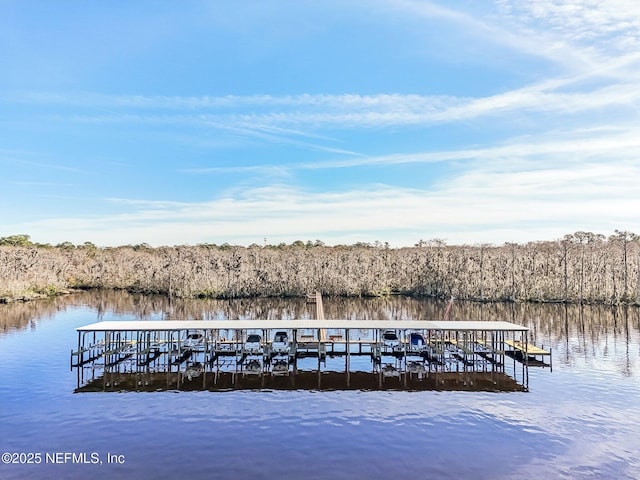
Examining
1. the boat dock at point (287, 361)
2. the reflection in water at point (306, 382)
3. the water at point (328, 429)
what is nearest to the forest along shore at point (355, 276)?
the boat dock at point (287, 361)

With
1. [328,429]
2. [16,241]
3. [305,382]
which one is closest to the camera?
[328,429]

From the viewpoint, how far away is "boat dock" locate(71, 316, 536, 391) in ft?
88.9

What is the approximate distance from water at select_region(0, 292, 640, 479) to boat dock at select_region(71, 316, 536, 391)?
174 centimetres

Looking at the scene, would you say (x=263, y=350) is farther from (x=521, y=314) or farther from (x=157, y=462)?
(x=521, y=314)

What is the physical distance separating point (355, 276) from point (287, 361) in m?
44.3

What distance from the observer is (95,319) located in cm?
4628

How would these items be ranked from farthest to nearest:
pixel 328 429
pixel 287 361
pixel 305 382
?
pixel 287 361, pixel 305 382, pixel 328 429

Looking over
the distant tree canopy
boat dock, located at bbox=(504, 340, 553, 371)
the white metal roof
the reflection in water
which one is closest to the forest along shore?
the distant tree canopy

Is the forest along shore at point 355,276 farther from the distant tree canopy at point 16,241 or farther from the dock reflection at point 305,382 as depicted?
the dock reflection at point 305,382

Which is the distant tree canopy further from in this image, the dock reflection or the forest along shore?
the dock reflection

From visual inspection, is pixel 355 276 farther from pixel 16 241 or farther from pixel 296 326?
pixel 16 241

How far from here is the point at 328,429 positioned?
64.5 ft

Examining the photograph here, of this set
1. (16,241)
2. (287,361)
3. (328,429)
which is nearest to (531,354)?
(287,361)

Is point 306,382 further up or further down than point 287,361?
further down
